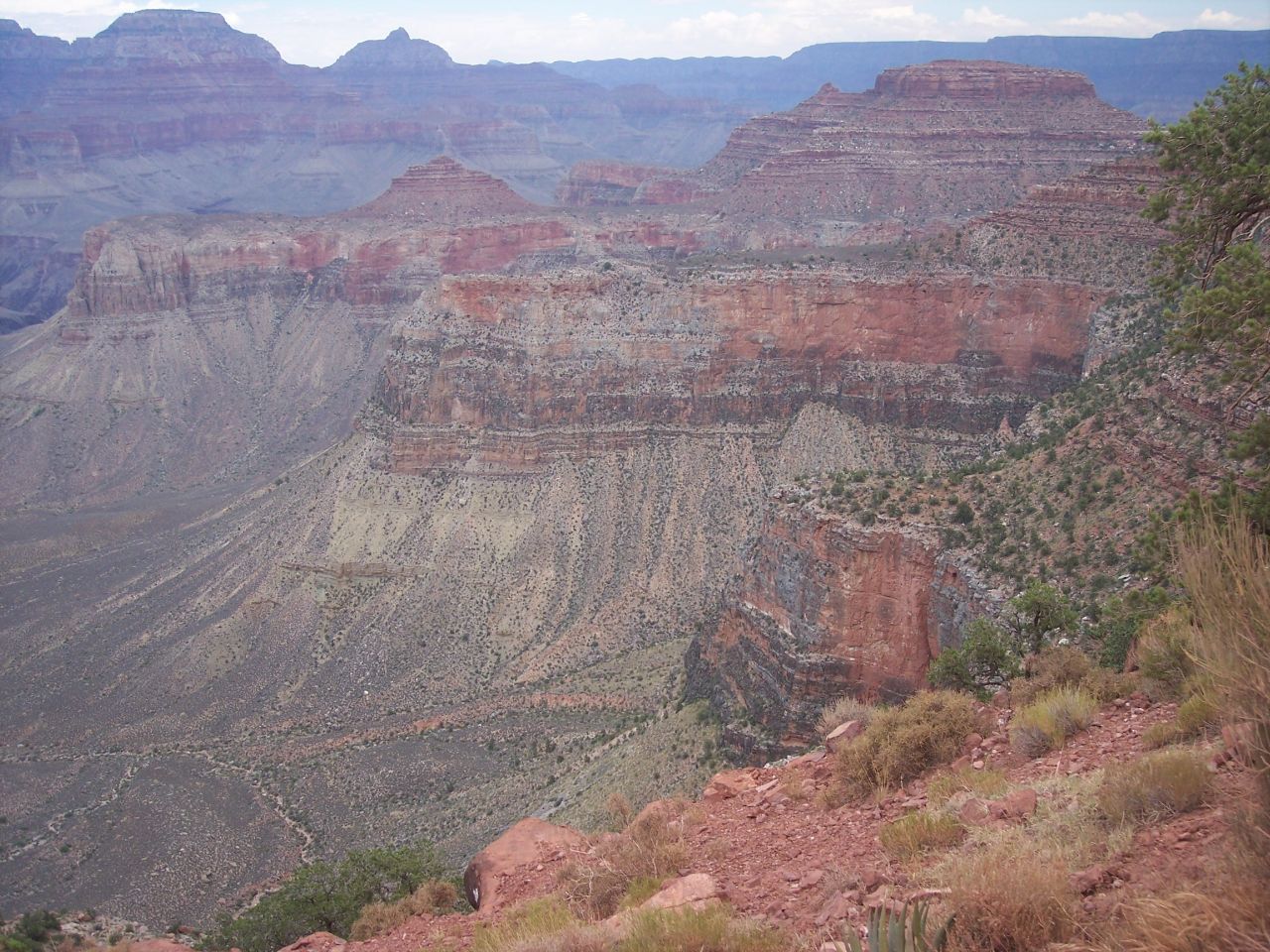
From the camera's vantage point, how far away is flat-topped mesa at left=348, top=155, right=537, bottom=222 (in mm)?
107312

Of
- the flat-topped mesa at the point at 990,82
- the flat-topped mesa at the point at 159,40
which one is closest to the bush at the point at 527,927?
the flat-topped mesa at the point at 990,82

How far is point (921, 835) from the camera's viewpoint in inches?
443

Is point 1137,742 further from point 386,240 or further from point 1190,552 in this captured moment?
point 386,240

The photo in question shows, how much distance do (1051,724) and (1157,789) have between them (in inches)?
138

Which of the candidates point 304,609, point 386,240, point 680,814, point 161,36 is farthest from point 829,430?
point 161,36

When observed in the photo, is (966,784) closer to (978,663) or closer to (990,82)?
(978,663)

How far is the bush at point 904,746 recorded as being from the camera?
1441 centimetres

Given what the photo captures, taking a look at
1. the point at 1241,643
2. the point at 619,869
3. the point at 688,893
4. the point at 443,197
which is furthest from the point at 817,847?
the point at 443,197

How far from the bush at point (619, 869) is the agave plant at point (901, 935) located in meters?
4.24

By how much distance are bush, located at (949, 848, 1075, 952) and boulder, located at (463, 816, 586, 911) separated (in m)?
7.38

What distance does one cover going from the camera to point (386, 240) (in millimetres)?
97312

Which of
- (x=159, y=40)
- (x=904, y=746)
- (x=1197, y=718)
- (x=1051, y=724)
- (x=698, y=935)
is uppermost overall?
(x=159, y=40)

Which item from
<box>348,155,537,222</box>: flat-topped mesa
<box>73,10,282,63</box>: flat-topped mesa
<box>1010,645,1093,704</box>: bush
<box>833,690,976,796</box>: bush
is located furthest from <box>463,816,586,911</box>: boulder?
<box>73,10,282,63</box>: flat-topped mesa

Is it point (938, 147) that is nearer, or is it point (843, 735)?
point (843, 735)
